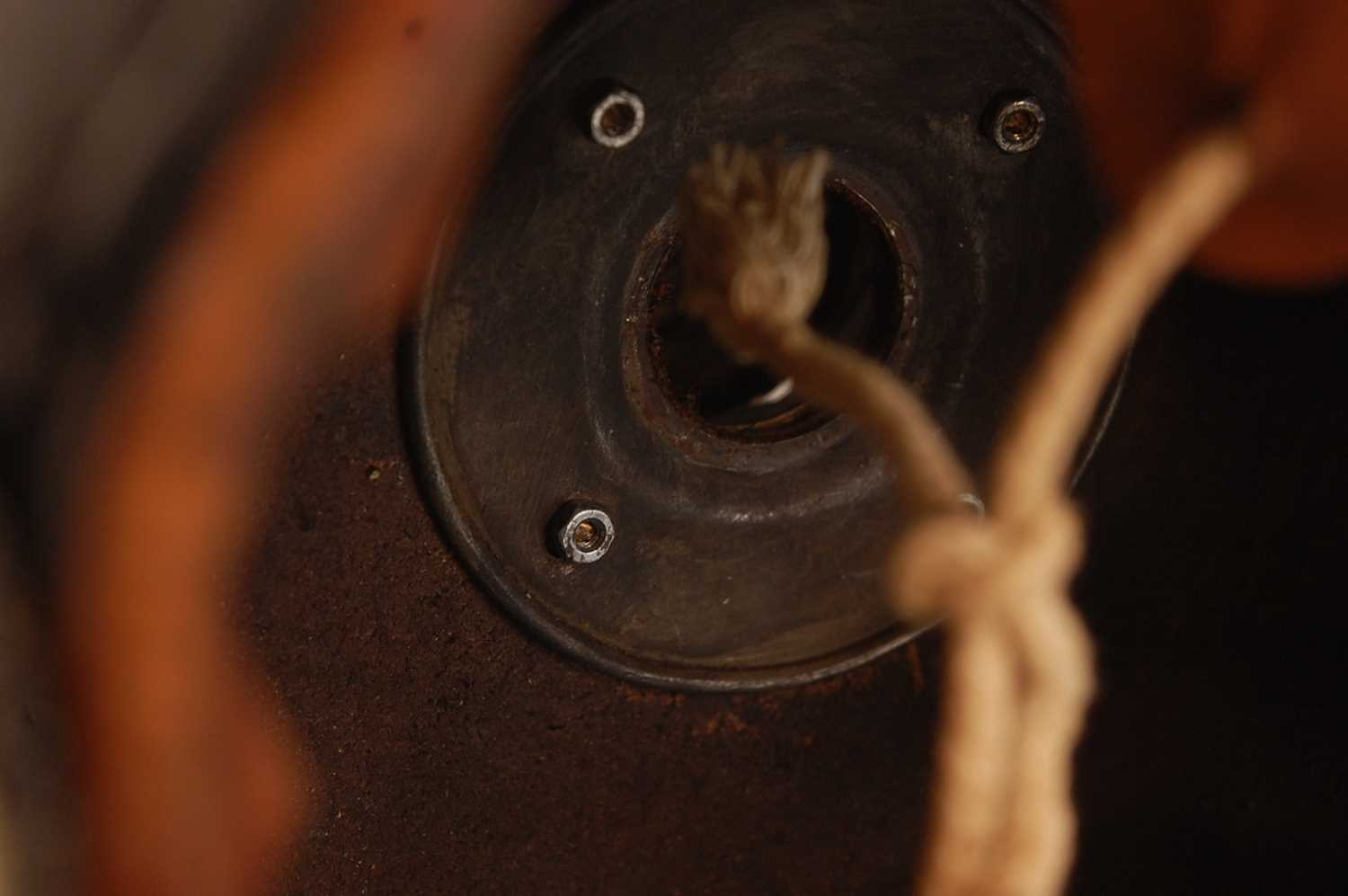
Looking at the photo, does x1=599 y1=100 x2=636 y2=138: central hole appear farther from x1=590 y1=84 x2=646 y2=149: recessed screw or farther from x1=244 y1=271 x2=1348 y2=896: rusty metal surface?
x1=244 y1=271 x2=1348 y2=896: rusty metal surface

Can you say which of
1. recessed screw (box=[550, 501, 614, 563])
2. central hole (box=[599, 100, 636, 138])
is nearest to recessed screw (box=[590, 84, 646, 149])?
central hole (box=[599, 100, 636, 138])

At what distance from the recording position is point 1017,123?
480 millimetres

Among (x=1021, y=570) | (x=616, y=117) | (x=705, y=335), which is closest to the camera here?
(x=1021, y=570)

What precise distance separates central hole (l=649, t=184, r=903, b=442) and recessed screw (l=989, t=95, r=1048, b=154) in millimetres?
53

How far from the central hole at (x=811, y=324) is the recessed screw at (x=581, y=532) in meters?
0.05

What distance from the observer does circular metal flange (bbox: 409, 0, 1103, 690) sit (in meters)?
0.41

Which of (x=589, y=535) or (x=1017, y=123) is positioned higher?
(x=1017, y=123)

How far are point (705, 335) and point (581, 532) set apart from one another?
10cm

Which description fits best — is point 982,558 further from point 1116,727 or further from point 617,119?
point 1116,727

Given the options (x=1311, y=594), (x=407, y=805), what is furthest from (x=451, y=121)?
(x=1311, y=594)

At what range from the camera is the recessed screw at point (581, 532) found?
464 millimetres

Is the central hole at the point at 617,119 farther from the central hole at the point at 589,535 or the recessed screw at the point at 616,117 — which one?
the central hole at the point at 589,535

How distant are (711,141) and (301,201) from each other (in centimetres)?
16

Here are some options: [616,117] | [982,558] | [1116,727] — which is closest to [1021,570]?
[982,558]
